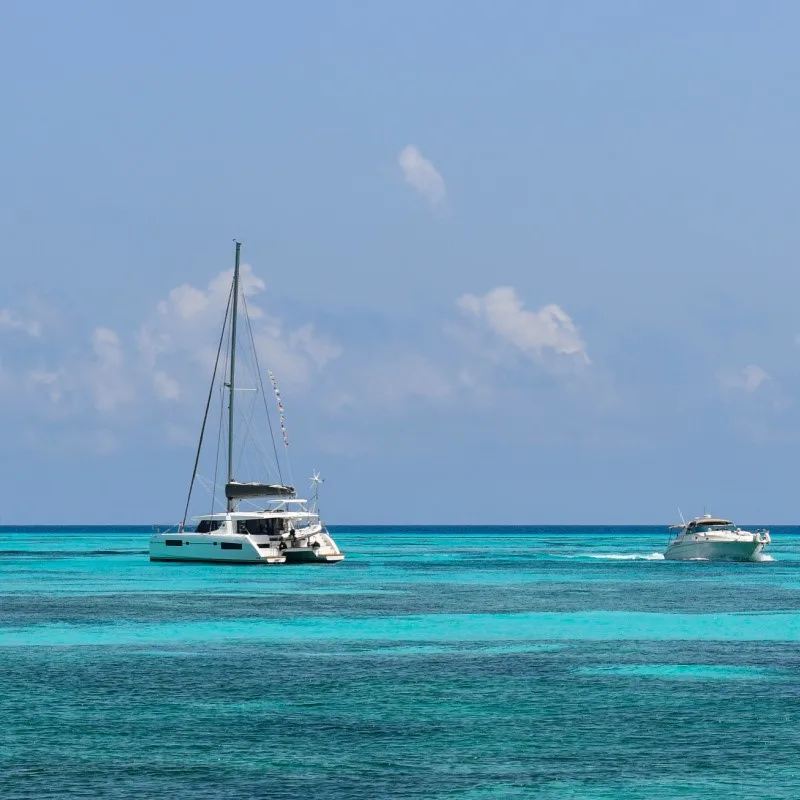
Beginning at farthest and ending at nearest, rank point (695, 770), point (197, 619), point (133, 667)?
1. point (197, 619)
2. point (133, 667)
3. point (695, 770)

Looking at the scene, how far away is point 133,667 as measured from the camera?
41.9 metres

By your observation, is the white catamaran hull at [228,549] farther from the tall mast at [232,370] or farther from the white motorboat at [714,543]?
the white motorboat at [714,543]

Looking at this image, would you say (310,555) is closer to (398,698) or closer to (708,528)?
(708,528)

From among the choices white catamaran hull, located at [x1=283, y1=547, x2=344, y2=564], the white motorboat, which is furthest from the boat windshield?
white catamaran hull, located at [x1=283, y1=547, x2=344, y2=564]

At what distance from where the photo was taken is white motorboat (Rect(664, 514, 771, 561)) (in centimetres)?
12044

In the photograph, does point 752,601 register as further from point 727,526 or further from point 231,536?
point 727,526

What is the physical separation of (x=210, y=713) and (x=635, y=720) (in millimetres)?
10417

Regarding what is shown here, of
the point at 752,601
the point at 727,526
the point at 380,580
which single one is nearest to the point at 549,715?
the point at 752,601

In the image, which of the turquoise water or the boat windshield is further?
the boat windshield

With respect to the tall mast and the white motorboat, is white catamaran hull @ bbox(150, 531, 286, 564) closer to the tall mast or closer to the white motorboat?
the tall mast

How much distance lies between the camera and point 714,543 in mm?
120750

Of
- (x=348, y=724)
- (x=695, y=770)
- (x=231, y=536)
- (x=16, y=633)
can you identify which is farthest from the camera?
(x=231, y=536)

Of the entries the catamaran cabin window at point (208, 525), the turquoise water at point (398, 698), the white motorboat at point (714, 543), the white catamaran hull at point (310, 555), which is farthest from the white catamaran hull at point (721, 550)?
the turquoise water at point (398, 698)

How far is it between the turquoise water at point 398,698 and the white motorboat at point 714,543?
49.4m
